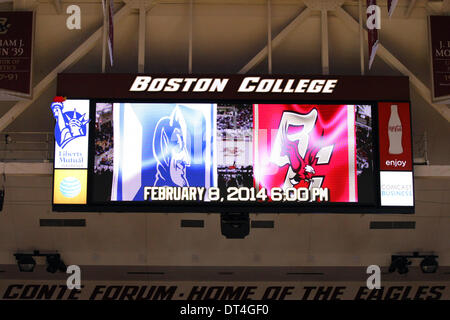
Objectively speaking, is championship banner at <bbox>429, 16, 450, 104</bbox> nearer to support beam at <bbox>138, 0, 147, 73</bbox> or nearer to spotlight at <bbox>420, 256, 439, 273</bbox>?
spotlight at <bbox>420, 256, 439, 273</bbox>

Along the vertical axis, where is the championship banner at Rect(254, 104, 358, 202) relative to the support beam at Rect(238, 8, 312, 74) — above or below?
below

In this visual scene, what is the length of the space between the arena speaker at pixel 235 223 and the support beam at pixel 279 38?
11.0 feet

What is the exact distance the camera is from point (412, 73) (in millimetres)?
14344

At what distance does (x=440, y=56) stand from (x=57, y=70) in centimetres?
858

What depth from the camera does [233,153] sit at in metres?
12.4

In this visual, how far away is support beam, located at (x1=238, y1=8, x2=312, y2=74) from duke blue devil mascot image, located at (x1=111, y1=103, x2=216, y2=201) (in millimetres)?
1740

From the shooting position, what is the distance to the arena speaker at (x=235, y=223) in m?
12.5

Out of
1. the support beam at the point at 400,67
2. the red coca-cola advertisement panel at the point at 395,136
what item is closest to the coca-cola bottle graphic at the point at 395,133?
the red coca-cola advertisement panel at the point at 395,136

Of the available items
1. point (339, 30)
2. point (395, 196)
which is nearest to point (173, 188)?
point (395, 196)

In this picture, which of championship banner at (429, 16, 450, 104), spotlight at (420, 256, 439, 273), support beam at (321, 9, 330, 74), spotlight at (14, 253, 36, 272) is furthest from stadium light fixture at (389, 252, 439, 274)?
spotlight at (14, 253, 36, 272)

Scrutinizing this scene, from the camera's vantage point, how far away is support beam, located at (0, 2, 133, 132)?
13.1m
